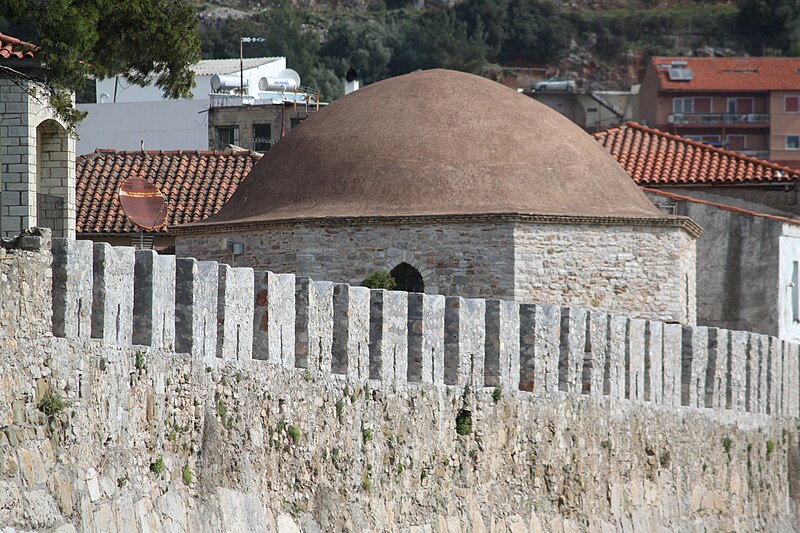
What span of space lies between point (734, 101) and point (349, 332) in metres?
70.7

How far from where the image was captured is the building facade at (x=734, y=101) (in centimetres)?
8388

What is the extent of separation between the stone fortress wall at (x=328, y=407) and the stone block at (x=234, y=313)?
23mm

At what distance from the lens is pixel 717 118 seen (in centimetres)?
8556

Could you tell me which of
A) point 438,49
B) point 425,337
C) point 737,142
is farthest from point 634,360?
point 438,49

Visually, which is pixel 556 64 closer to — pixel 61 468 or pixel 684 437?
pixel 684 437

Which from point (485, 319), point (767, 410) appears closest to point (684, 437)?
point (767, 410)

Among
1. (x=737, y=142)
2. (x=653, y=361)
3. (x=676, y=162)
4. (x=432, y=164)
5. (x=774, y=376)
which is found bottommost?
(x=774, y=376)

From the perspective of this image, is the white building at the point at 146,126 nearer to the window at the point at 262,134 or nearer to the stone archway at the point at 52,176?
the window at the point at 262,134

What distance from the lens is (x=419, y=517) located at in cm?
1847

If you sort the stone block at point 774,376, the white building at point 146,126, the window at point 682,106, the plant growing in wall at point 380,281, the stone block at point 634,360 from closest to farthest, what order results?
the stone block at point 634,360 → the plant growing in wall at point 380,281 → the stone block at point 774,376 → the white building at point 146,126 → the window at point 682,106

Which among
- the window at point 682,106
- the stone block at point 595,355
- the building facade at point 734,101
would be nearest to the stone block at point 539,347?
the stone block at point 595,355

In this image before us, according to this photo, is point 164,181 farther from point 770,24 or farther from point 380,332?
point 770,24

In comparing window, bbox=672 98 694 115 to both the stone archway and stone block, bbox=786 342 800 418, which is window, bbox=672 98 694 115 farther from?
the stone archway

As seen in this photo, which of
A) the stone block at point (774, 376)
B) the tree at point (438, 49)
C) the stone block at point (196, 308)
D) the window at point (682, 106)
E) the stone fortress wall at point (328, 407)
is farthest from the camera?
the tree at point (438, 49)
